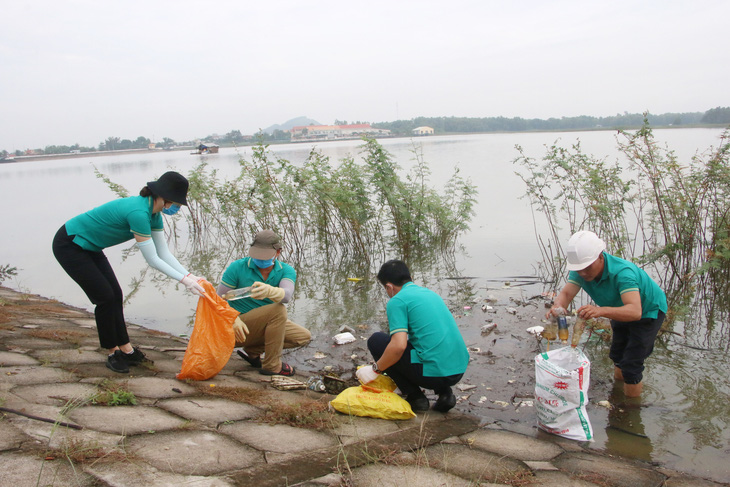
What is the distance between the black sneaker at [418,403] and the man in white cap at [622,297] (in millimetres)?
1094

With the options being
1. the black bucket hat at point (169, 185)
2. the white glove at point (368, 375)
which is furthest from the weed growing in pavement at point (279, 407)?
the black bucket hat at point (169, 185)

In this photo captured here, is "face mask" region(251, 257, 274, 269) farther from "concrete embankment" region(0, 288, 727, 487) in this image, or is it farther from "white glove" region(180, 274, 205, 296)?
"concrete embankment" region(0, 288, 727, 487)

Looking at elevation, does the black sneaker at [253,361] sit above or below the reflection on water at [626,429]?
above

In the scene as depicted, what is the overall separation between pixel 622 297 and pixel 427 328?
136 centimetres

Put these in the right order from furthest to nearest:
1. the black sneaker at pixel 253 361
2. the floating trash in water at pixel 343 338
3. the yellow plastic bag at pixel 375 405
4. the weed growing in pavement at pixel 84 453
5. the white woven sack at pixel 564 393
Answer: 1. the floating trash in water at pixel 343 338
2. the black sneaker at pixel 253 361
3. the yellow plastic bag at pixel 375 405
4. the white woven sack at pixel 564 393
5. the weed growing in pavement at pixel 84 453

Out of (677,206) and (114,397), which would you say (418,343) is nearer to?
(114,397)

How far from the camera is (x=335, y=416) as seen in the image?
11.4 ft

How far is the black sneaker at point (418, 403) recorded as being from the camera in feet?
12.4

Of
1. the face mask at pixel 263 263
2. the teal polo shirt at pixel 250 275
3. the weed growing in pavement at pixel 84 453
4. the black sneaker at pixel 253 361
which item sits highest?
the face mask at pixel 263 263

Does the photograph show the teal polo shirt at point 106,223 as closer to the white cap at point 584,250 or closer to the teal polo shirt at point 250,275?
the teal polo shirt at point 250,275

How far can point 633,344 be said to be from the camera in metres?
3.89

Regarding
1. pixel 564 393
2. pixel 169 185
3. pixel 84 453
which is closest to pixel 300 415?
pixel 84 453

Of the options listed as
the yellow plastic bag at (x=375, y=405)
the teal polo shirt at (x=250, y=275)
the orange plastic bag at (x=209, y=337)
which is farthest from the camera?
the teal polo shirt at (x=250, y=275)

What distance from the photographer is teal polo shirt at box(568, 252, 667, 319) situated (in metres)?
3.58
